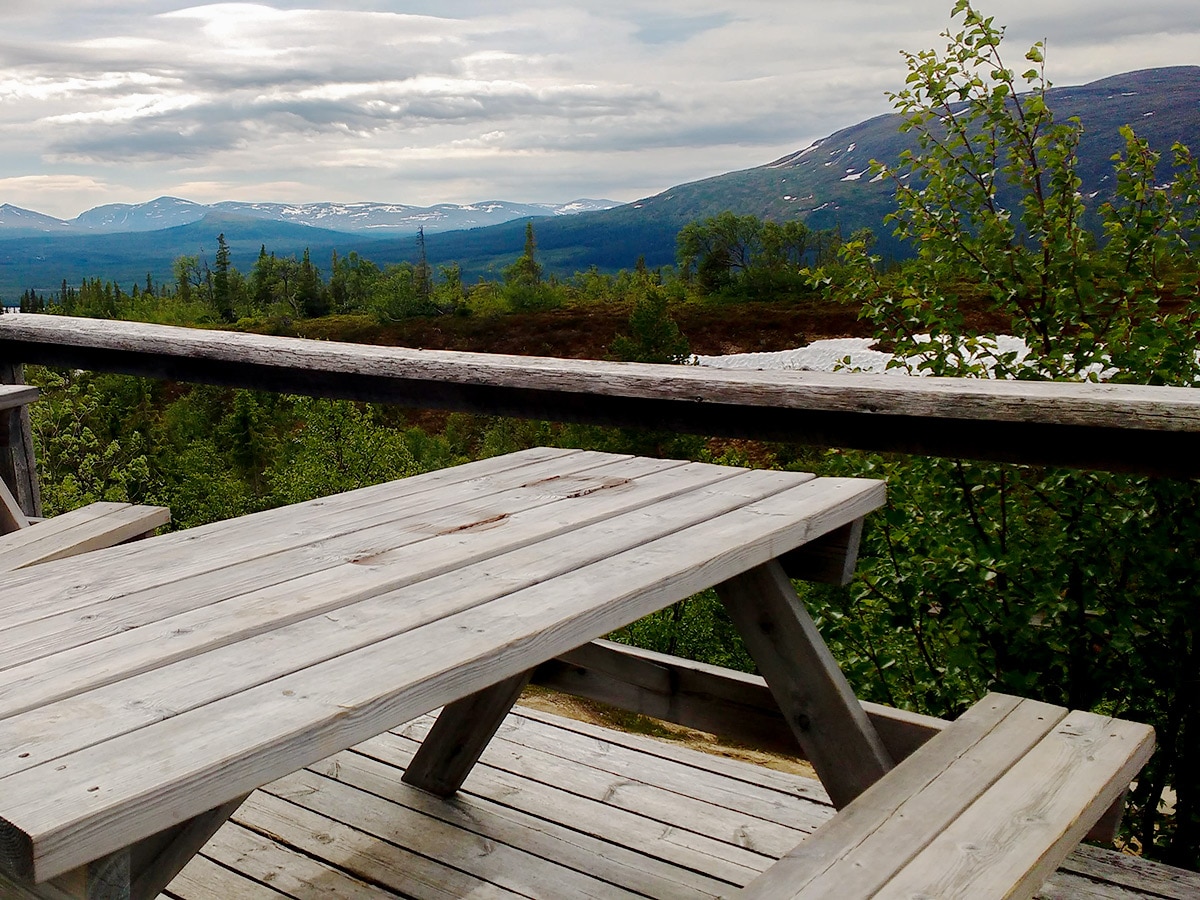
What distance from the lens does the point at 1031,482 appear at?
12.0 ft

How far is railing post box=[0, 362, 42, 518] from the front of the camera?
3.23 metres

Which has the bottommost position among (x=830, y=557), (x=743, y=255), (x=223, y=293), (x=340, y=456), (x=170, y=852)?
(x=340, y=456)

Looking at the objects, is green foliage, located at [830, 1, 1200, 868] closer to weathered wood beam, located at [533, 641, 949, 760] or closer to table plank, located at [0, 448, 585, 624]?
weathered wood beam, located at [533, 641, 949, 760]

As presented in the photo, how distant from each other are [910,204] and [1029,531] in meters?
1.25

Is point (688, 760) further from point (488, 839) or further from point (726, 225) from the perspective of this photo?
point (726, 225)

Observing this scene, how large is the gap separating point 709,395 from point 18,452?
2229 mm

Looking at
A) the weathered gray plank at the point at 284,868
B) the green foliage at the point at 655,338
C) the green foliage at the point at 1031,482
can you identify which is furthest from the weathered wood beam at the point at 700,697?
the green foliage at the point at 655,338

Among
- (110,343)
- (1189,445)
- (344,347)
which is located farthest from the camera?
(110,343)

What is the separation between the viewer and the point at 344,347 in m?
2.83

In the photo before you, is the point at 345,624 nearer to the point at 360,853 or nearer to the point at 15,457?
the point at 360,853

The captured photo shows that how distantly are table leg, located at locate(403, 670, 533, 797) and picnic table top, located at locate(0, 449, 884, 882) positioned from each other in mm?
531

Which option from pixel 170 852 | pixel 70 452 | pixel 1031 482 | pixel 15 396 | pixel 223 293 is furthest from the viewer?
pixel 223 293

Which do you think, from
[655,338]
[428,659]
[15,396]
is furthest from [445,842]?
[655,338]

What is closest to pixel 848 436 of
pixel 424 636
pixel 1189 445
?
pixel 1189 445
